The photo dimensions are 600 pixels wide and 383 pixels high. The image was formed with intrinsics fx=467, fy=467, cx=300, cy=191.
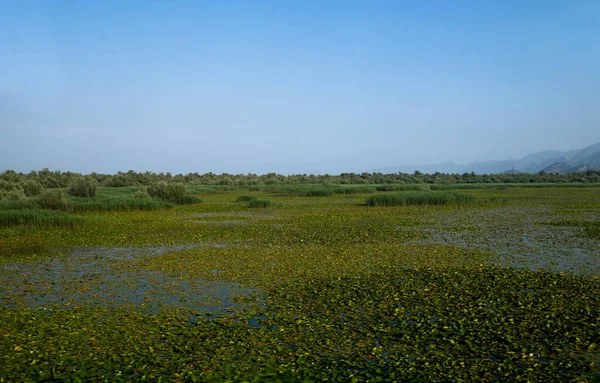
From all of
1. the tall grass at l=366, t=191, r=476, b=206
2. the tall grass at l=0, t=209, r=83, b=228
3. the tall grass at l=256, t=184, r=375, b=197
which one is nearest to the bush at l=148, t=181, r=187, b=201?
the tall grass at l=366, t=191, r=476, b=206

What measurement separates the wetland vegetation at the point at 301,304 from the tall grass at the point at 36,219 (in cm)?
90

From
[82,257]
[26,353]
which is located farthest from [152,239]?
[26,353]

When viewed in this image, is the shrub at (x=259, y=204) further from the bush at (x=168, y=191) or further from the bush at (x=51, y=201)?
the bush at (x=51, y=201)

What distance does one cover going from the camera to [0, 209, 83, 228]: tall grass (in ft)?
65.5

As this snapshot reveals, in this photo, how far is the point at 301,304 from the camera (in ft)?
28.2

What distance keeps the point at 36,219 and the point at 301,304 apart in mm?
16262

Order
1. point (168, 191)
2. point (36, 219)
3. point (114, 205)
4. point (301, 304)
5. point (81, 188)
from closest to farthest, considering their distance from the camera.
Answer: point (301, 304), point (36, 219), point (114, 205), point (168, 191), point (81, 188)

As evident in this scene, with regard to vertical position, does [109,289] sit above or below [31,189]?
below

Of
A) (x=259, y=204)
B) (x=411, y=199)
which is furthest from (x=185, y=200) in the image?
(x=411, y=199)

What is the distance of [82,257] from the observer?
1351 cm

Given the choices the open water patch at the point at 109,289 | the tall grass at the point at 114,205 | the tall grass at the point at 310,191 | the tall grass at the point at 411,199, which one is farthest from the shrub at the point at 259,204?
the open water patch at the point at 109,289

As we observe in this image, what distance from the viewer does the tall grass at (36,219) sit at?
65.5 ft

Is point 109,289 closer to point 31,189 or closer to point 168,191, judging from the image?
point 168,191

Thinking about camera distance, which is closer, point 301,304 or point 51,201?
point 301,304
